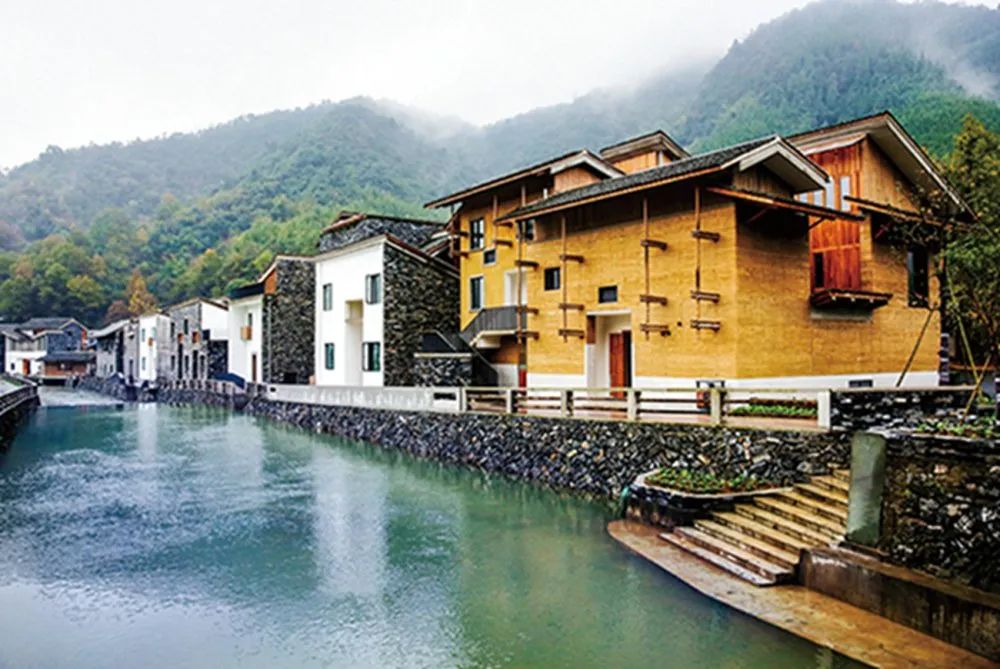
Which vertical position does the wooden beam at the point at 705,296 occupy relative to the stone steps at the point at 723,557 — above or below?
above

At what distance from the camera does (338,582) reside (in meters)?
9.27

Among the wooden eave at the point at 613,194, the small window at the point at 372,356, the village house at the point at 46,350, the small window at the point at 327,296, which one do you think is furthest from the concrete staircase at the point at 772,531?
the village house at the point at 46,350

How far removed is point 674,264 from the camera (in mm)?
16156

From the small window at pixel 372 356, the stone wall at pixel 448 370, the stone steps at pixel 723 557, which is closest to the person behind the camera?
the stone steps at pixel 723 557

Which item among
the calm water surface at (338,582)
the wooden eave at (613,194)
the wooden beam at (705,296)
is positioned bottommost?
the calm water surface at (338,582)

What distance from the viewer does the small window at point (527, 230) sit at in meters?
21.1

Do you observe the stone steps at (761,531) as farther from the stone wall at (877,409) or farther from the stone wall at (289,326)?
the stone wall at (289,326)

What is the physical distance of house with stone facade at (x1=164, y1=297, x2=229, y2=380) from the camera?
41.0m

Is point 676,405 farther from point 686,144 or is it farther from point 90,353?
point 686,144

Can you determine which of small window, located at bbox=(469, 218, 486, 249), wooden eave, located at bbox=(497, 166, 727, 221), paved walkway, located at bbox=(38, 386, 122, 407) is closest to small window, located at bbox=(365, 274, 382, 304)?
small window, located at bbox=(469, 218, 486, 249)

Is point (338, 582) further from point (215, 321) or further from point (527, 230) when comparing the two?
point (215, 321)

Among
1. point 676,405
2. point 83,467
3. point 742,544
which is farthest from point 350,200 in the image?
point 742,544

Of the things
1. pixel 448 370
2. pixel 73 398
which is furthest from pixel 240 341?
pixel 448 370

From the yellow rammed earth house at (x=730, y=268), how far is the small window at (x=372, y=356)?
16.4 ft
